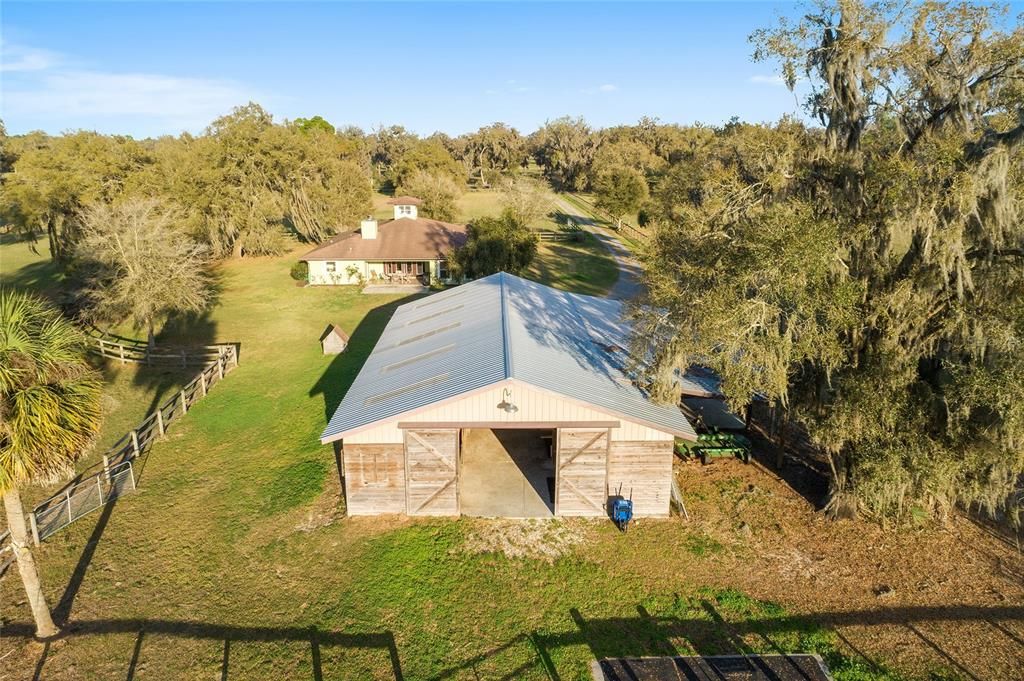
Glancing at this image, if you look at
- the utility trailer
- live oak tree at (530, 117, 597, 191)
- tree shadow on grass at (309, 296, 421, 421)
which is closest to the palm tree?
tree shadow on grass at (309, 296, 421, 421)

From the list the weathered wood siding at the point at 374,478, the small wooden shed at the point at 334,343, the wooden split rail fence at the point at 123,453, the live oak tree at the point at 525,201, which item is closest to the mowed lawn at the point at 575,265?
the live oak tree at the point at 525,201

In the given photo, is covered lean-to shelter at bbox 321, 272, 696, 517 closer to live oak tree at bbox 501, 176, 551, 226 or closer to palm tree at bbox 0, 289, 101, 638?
palm tree at bbox 0, 289, 101, 638

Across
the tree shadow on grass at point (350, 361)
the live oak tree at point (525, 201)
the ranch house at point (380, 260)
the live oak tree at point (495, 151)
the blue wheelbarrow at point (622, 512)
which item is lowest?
the blue wheelbarrow at point (622, 512)

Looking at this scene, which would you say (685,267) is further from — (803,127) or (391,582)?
(391,582)

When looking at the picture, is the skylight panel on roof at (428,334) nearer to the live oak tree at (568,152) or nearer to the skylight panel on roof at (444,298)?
the skylight panel on roof at (444,298)

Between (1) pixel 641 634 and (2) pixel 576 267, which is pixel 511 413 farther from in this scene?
(2) pixel 576 267

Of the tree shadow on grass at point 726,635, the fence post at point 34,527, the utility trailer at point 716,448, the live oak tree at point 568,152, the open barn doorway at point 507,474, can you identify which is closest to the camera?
the tree shadow on grass at point 726,635
